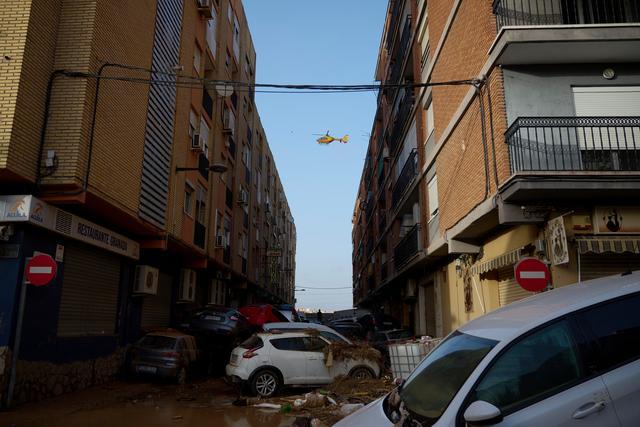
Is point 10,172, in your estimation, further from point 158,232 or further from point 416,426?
point 416,426

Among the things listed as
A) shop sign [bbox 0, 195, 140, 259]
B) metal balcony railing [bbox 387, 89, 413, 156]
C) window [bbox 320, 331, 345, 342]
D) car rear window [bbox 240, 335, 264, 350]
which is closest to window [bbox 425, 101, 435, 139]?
metal balcony railing [bbox 387, 89, 413, 156]

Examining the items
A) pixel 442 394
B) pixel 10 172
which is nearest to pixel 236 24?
pixel 10 172

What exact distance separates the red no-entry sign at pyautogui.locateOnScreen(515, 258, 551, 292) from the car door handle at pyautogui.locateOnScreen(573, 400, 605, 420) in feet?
19.5

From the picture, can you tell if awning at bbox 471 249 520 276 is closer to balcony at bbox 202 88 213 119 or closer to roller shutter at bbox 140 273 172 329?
roller shutter at bbox 140 273 172 329

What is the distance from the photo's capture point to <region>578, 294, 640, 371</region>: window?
3.10 meters

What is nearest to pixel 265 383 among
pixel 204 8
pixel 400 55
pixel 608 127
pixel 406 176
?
pixel 608 127

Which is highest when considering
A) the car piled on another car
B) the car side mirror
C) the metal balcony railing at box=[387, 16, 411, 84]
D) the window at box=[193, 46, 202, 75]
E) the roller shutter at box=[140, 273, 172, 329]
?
the metal balcony railing at box=[387, 16, 411, 84]

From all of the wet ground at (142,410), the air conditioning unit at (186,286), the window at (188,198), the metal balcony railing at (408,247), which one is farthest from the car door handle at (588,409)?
the air conditioning unit at (186,286)

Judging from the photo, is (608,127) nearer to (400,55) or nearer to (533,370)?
(533,370)

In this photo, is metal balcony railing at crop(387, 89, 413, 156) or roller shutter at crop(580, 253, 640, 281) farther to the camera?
metal balcony railing at crop(387, 89, 413, 156)

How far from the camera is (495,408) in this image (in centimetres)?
285

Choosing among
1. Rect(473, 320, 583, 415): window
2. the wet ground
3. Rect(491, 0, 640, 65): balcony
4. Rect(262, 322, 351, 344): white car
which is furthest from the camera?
Rect(262, 322, 351, 344): white car

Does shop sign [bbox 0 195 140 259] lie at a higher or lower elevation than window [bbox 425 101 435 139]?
lower

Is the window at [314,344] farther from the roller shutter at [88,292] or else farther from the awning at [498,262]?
the roller shutter at [88,292]
